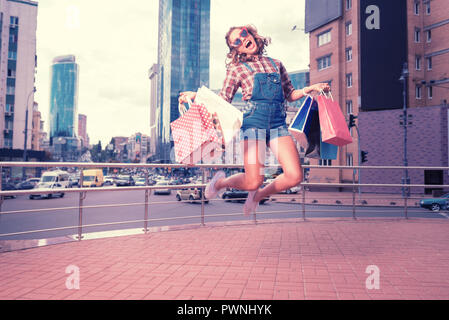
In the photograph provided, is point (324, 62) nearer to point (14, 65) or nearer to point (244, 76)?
point (244, 76)

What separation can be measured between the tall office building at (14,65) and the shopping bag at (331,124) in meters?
57.0

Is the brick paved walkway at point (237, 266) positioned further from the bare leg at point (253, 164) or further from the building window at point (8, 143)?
the building window at point (8, 143)

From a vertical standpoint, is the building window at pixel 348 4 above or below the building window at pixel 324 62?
above

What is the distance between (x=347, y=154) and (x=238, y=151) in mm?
26856

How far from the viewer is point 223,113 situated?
150 inches

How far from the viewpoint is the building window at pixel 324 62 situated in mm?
31133

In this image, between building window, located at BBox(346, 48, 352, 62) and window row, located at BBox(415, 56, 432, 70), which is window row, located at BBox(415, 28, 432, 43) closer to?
window row, located at BBox(415, 56, 432, 70)

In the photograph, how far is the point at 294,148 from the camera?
375 centimetres

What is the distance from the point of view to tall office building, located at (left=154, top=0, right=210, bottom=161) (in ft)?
14.0

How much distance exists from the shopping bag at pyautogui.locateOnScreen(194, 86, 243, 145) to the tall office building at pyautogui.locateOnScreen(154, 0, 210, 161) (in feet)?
0.95

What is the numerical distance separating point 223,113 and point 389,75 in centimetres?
2965

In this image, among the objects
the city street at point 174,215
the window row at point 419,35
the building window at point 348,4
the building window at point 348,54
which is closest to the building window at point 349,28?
the building window at point 348,4

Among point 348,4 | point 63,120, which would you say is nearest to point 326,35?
point 348,4
